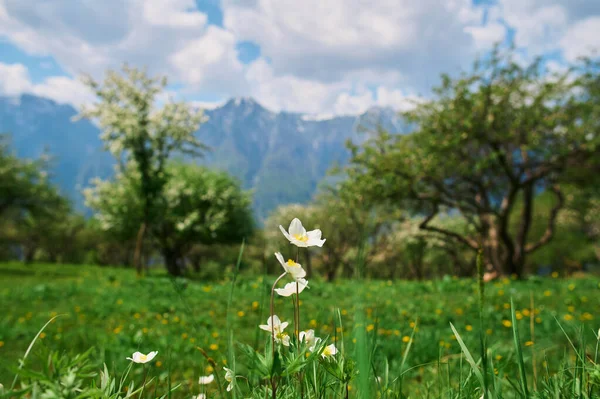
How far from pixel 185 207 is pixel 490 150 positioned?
22871mm

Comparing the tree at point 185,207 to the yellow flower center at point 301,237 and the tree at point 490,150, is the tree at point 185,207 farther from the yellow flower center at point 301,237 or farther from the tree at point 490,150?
the yellow flower center at point 301,237

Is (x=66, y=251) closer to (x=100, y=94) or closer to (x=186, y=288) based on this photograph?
(x=100, y=94)

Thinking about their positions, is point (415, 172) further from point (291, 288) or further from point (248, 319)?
point (291, 288)

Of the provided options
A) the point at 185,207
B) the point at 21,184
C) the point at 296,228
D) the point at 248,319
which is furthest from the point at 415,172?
the point at 21,184

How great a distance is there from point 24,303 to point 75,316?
2.65 m

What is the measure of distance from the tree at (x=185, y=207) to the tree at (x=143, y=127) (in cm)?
667

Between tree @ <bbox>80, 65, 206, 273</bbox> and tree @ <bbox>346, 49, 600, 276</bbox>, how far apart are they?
412 inches

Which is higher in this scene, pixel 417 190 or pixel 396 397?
pixel 417 190

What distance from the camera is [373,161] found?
15695mm

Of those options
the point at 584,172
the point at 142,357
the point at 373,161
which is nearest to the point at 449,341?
the point at 142,357

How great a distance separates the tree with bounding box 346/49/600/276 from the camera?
1357 centimetres

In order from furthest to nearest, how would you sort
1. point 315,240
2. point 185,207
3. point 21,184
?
point 185,207 → point 21,184 → point 315,240

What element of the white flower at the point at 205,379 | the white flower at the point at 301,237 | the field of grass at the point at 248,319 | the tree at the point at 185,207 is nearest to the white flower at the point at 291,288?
the white flower at the point at 301,237

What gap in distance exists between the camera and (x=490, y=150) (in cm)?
1486
